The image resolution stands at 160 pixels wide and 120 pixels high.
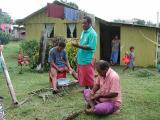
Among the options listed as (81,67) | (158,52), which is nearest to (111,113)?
(81,67)

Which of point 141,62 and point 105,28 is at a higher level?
point 105,28

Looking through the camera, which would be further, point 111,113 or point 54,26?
point 54,26

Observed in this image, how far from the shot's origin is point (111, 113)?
22.7ft

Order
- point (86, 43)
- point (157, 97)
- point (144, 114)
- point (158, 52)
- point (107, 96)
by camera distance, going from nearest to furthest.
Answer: point (107, 96) → point (144, 114) → point (86, 43) → point (157, 97) → point (158, 52)

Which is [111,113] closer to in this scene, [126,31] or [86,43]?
[86,43]

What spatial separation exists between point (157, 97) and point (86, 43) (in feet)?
7.28

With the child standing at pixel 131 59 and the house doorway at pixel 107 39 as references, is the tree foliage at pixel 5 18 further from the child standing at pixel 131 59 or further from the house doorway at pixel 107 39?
the child standing at pixel 131 59

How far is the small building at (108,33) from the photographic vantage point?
19.9m

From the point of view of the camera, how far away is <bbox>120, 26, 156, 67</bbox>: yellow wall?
19844 millimetres

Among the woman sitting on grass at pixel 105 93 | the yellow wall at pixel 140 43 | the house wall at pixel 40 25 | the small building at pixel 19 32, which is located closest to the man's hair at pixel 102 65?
the woman sitting on grass at pixel 105 93

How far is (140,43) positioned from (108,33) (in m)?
3.49

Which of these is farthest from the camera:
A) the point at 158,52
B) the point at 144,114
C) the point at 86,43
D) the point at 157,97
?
the point at 158,52

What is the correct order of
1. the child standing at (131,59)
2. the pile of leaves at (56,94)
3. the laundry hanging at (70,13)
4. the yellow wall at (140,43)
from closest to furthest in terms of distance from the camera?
the pile of leaves at (56,94), the child standing at (131,59), the laundry hanging at (70,13), the yellow wall at (140,43)

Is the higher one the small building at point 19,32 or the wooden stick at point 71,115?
the small building at point 19,32
